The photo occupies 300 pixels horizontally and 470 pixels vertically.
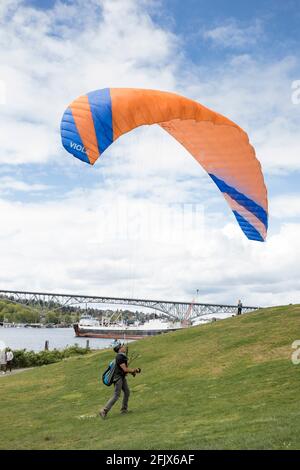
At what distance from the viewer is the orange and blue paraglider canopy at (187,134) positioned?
1202 cm

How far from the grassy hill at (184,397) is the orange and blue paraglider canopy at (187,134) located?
13.7ft

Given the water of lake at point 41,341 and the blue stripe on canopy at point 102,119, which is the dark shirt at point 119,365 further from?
the water of lake at point 41,341

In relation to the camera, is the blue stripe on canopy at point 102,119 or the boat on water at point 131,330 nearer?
the blue stripe on canopy at point 102,119

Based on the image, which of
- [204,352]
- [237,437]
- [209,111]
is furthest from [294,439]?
[204,352]

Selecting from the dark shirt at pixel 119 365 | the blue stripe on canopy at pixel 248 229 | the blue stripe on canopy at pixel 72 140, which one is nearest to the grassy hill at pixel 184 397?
the dark shirt at pixel 119 365

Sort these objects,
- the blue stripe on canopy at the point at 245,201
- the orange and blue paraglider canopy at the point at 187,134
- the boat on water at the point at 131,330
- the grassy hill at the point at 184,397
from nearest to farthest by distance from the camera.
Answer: the grassy hill at the point at 184,397
the orange and blue paraglider canopy at the point at 187,134
the blue stripe on canopy at the point at 245,201
the boat on water at the point at 131,330

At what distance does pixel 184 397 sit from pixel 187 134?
6.93 metres

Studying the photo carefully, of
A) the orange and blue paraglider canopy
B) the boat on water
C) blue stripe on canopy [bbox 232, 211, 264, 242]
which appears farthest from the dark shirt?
the boat on water

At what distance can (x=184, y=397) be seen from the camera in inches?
535

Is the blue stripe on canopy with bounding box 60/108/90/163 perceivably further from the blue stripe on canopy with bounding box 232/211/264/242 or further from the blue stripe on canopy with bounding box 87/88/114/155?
the blue stripe on canopy with bounding box 232/211/264/242

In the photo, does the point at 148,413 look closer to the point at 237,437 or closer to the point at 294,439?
the point at 237,437

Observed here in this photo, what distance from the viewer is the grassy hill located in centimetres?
913

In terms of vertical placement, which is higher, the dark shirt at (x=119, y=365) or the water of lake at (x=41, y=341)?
the dark shirt at (x=119, y=365)

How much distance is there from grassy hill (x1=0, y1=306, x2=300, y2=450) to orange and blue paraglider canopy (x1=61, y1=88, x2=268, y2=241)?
164 inches
